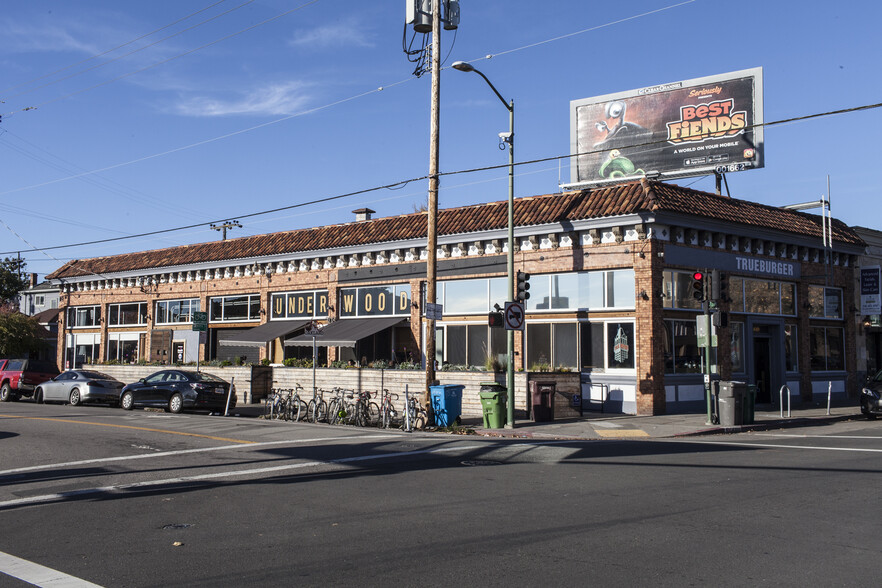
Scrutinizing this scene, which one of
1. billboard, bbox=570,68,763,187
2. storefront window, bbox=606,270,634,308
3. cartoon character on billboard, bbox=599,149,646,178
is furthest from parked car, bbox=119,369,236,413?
cartoon character on billboard, bbox=599,149,646,178

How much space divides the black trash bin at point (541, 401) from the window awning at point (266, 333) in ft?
39.3

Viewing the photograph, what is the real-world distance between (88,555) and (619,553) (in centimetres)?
477

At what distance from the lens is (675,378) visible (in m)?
22.6

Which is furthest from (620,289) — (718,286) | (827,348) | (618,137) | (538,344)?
(618,137)

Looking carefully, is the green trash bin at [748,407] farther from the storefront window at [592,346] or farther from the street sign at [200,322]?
the street sign at [200,322]

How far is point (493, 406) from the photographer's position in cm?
1898

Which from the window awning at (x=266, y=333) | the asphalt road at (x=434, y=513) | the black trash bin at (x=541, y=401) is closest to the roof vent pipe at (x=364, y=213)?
the window awning at (x=266, y=333)

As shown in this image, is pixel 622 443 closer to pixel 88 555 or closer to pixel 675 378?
pixel 675 378

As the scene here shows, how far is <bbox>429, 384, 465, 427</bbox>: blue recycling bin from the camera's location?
19.3 metres

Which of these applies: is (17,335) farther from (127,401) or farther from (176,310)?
(127,401)

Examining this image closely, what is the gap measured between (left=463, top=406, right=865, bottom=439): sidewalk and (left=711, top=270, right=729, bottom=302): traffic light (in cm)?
335

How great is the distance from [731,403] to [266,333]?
A: 60.0ft

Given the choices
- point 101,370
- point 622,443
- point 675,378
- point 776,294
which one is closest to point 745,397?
point 675,378

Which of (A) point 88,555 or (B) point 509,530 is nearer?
(A) point 88,555
